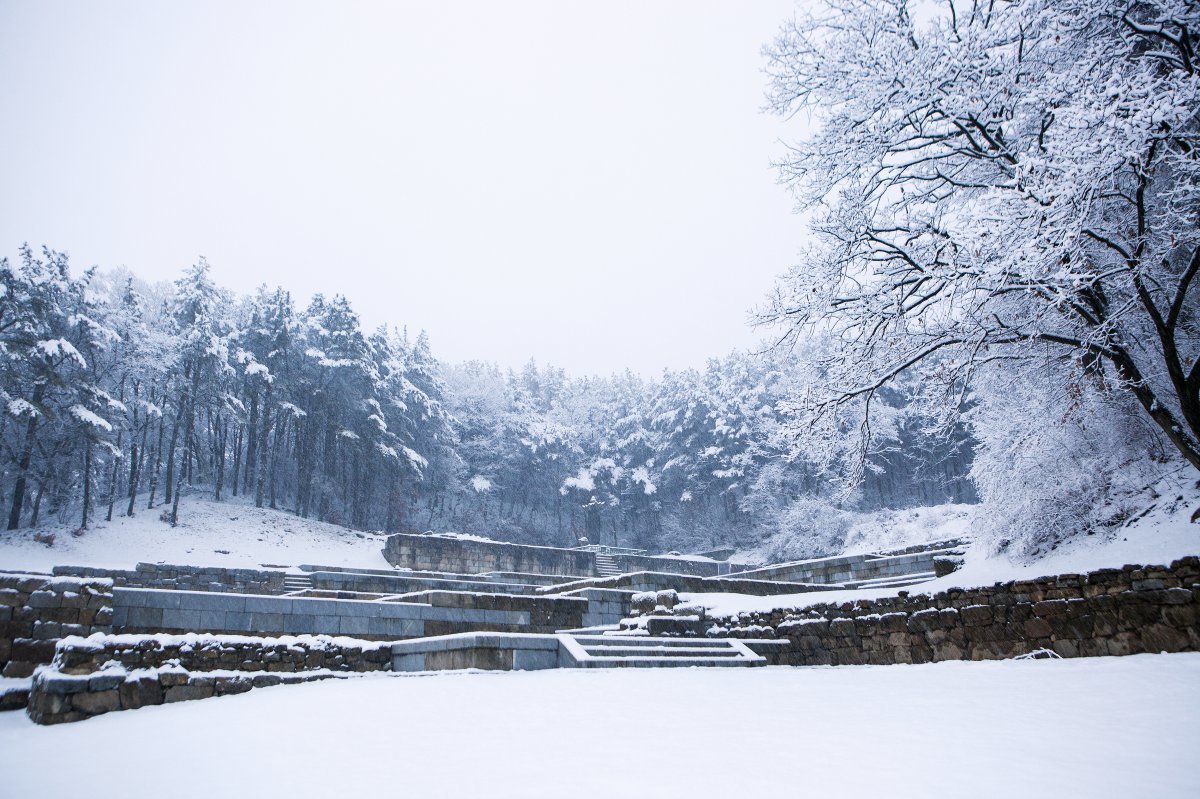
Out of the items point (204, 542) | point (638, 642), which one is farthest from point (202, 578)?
point (638, 642)

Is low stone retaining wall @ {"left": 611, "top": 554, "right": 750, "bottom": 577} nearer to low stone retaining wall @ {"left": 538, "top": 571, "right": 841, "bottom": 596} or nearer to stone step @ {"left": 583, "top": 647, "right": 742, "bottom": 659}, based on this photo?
low stone retaining wall @ {"left": 538, "top": 571, "right": 841, "bottom": 596}

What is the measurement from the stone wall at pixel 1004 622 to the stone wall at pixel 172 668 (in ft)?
18.4

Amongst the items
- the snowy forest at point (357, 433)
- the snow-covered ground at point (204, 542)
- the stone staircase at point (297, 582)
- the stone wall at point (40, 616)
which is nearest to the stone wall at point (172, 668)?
the stone wall at point (40, 616)

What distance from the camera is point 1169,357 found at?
6.73 m

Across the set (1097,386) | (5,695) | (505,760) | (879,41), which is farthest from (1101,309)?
(5,695)

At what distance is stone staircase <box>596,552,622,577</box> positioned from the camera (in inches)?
1111

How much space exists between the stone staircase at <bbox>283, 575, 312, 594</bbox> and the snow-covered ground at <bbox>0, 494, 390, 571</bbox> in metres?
3.76

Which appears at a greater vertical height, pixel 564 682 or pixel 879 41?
pixel 879 41

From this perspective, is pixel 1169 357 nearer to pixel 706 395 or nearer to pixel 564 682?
pixel 564 682

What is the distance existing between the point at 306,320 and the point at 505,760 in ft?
114

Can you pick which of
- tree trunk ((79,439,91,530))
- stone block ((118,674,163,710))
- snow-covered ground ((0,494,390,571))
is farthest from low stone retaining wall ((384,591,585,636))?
tree trunk ((79,439,91,530))

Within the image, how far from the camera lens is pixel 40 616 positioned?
23.7ft

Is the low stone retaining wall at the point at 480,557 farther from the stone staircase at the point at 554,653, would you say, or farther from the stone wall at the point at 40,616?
the stone wall at the point at 40,616

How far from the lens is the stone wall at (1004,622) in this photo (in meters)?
6.50
